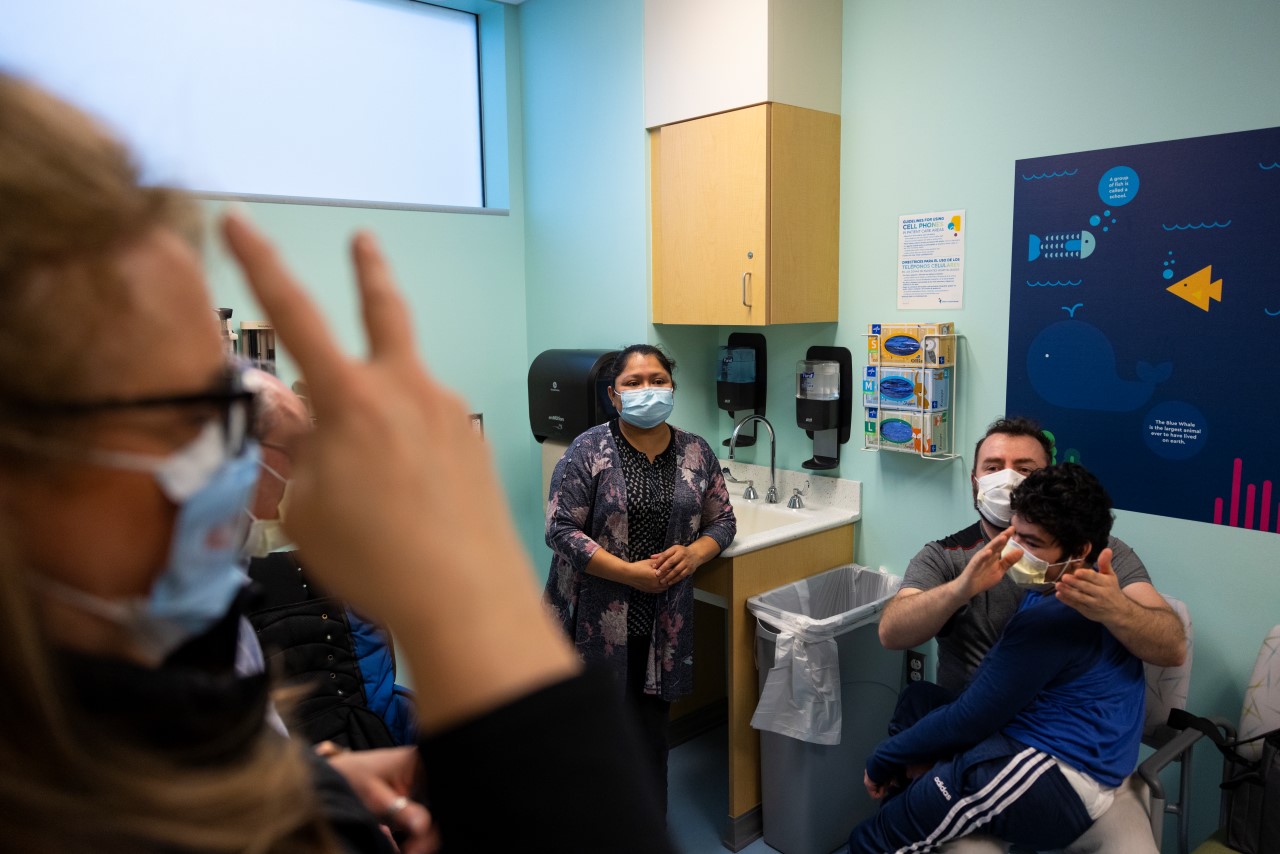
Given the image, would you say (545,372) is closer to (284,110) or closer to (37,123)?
(284,110)

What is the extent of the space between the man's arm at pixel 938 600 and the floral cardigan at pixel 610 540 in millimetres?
640

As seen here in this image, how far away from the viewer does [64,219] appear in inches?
15.6

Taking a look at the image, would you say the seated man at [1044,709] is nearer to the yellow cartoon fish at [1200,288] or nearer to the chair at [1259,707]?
the chair at [1259,707]

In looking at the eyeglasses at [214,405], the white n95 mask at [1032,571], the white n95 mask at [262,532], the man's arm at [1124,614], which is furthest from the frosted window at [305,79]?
the man's arm at [1124,614]

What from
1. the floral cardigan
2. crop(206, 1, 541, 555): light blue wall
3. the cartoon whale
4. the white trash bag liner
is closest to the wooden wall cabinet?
the floral cardigan

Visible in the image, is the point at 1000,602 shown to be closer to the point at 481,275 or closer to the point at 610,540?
the point at 610,540

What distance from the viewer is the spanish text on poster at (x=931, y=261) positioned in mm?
2670

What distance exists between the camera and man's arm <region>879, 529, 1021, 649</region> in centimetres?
187

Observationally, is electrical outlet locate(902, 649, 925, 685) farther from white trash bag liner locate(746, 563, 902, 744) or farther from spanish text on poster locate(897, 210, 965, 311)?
spanish text on poster locate(897, 210, 965, 311)

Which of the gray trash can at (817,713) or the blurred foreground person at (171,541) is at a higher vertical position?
the blurred foreground person at (171,541)

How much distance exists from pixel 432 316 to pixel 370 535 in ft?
10.4

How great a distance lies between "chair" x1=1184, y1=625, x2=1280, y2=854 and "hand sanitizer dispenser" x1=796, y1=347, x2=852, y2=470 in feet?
4.43

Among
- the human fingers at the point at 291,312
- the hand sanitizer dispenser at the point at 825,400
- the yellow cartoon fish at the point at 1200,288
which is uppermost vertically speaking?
the yellow cartoon fish at the point at 1200,288

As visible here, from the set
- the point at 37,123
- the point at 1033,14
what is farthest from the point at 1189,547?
the point at 37,123
